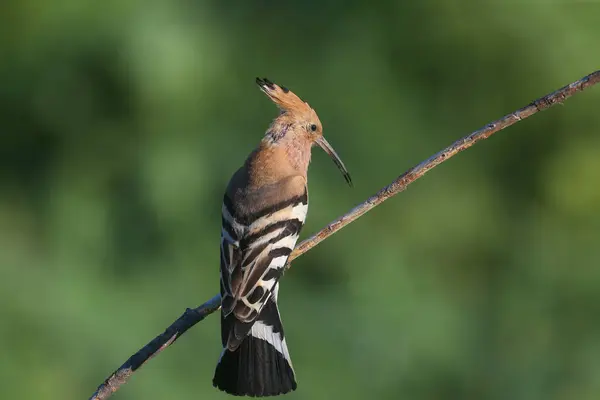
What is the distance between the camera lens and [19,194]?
506 centimetres

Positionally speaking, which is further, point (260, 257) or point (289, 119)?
point (289, 119)

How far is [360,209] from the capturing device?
199 cm

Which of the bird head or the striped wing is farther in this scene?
the bird head

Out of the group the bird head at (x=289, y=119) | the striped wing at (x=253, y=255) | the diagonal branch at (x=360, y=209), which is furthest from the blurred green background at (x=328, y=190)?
the diagonal branch at (x=360, y=209)

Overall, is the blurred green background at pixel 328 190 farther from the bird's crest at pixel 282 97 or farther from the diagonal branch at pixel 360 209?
the diagonal branch at pixel 360 209

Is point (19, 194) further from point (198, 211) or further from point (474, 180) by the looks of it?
point (474, 180)

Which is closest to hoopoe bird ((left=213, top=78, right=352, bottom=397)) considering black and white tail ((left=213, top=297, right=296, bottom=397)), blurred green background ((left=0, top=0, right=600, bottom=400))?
black and white tail ((left=213, top=297, right=296, bottom=397))

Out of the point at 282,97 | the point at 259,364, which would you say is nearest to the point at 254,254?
the point at 259,364

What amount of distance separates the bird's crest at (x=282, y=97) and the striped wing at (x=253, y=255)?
0.32m

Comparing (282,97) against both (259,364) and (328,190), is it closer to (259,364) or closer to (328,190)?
(259,364)

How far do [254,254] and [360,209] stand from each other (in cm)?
36

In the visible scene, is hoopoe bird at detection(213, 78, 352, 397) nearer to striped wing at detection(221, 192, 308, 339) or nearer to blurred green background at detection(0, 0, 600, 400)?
striped wing at detection(221, 192, 308, 339)

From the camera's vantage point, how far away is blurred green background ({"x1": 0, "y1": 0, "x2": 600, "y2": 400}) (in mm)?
4234

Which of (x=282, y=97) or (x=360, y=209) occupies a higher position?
(x=282, y=97)
